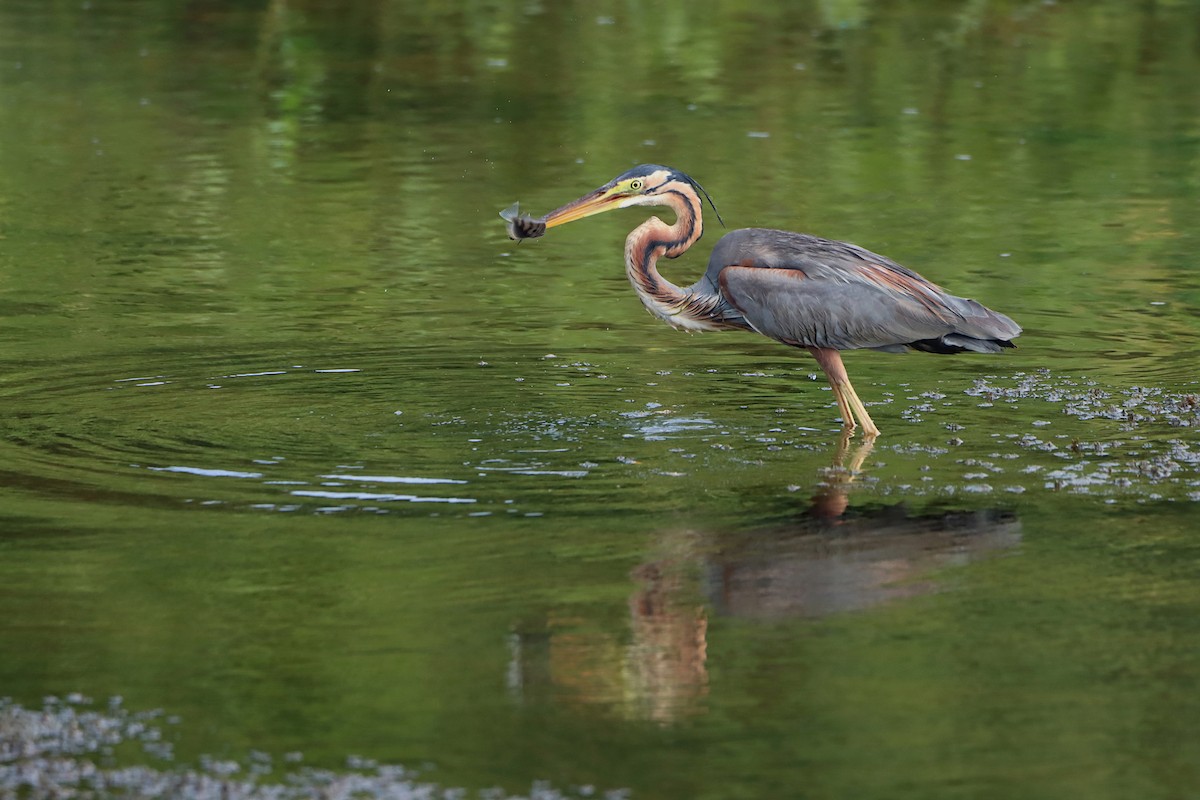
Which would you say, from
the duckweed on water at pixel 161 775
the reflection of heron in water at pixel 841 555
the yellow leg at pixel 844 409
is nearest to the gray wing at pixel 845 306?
the yellow leg at pixel 844 409

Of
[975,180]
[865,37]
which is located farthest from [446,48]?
[975,180]

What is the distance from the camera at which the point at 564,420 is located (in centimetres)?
962

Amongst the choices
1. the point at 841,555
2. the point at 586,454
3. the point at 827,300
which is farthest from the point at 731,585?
the point at 827,300

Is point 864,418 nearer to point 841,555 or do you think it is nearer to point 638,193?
point 638,193

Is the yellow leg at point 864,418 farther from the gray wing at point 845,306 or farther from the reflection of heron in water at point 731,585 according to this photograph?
the reflection of heron in water at point 731,585

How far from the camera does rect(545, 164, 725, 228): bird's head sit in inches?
403

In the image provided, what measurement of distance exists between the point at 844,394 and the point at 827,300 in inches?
19.0

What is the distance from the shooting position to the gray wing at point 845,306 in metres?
9.77

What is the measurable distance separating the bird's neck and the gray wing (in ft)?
1.37

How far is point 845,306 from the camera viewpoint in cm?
978

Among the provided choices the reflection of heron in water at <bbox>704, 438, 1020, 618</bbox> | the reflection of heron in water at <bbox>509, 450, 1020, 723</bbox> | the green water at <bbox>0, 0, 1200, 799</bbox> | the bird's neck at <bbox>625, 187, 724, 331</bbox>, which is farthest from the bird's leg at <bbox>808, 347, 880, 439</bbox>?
the reflection of heron in water at <bbox>704, 438, 1020, 618</bbox>

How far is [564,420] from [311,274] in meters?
4.86

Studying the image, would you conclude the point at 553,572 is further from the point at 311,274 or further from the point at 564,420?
the point at 311,274

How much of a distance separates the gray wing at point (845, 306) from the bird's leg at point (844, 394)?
0.06 meters
